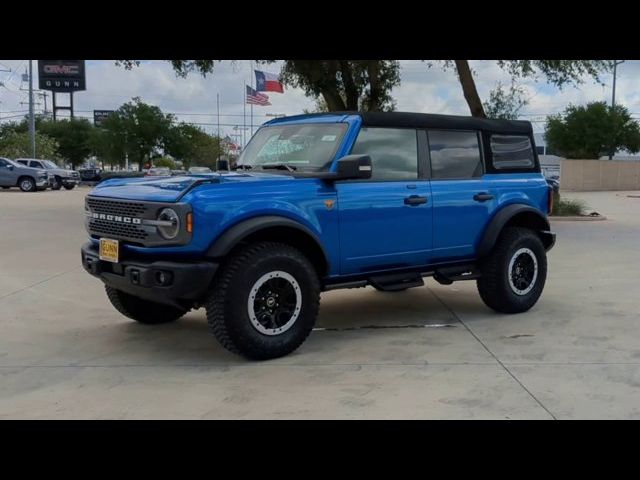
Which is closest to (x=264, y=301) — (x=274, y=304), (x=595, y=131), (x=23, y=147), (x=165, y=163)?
(x=274, y=304)

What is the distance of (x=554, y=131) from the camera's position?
47500 millimetres

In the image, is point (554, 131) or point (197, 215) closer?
point (197, 215)

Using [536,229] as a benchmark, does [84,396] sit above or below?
below

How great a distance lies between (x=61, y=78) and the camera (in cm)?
7456

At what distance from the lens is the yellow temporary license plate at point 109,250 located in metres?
4.93

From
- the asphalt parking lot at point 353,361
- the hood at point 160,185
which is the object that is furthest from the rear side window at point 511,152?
the hood at point 160,185

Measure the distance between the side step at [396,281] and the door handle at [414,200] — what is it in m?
0.65

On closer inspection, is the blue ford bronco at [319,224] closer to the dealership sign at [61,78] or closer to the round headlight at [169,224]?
the round headlight at [169,224]

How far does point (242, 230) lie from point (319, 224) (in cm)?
76

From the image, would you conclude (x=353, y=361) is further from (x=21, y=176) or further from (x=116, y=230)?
(x=21, y=176)

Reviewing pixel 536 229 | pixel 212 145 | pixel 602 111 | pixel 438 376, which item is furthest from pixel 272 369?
pixel 212 145
